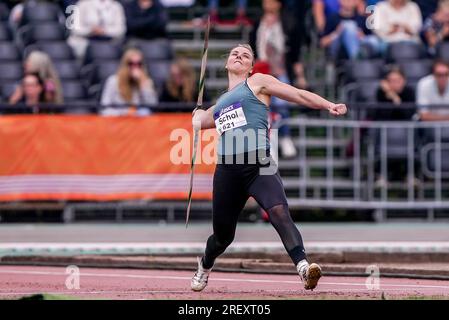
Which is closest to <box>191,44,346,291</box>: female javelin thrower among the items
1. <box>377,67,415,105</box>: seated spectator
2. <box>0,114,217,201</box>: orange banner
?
<box>0,114,217,201</box>: orange banner

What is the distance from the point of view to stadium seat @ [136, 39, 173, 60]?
2422 centimetres

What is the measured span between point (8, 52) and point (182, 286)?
11.0 meters

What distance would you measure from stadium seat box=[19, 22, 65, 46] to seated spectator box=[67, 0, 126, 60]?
288 millimetres

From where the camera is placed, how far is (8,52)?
23.7 m

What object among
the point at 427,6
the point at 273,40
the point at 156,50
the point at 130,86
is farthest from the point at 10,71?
the point at 427,6

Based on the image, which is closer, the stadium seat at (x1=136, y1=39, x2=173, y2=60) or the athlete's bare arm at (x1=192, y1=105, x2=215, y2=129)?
the athlete's bare arm at (x1=192, y1=105, x2=215, y2=129)

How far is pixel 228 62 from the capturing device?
12.5m

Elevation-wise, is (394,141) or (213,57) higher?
(213,57)

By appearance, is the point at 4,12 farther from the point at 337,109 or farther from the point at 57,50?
the point at 337,109

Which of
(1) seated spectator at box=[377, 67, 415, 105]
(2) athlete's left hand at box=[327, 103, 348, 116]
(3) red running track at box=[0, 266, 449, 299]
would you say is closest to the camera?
(2) athlete's left hand at box=[327, 103, 348, 116]

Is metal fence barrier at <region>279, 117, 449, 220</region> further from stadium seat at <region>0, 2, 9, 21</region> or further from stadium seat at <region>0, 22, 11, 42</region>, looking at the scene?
stadium seat at <region>0, 2, 9, 21</region>

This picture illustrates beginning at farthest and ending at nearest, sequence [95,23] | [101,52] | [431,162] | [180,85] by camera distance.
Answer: [95,23]
[101,52]
[180,85]
[431,162]

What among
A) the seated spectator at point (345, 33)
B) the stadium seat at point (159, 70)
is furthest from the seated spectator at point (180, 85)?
the seated spectator at point (345, 33)
